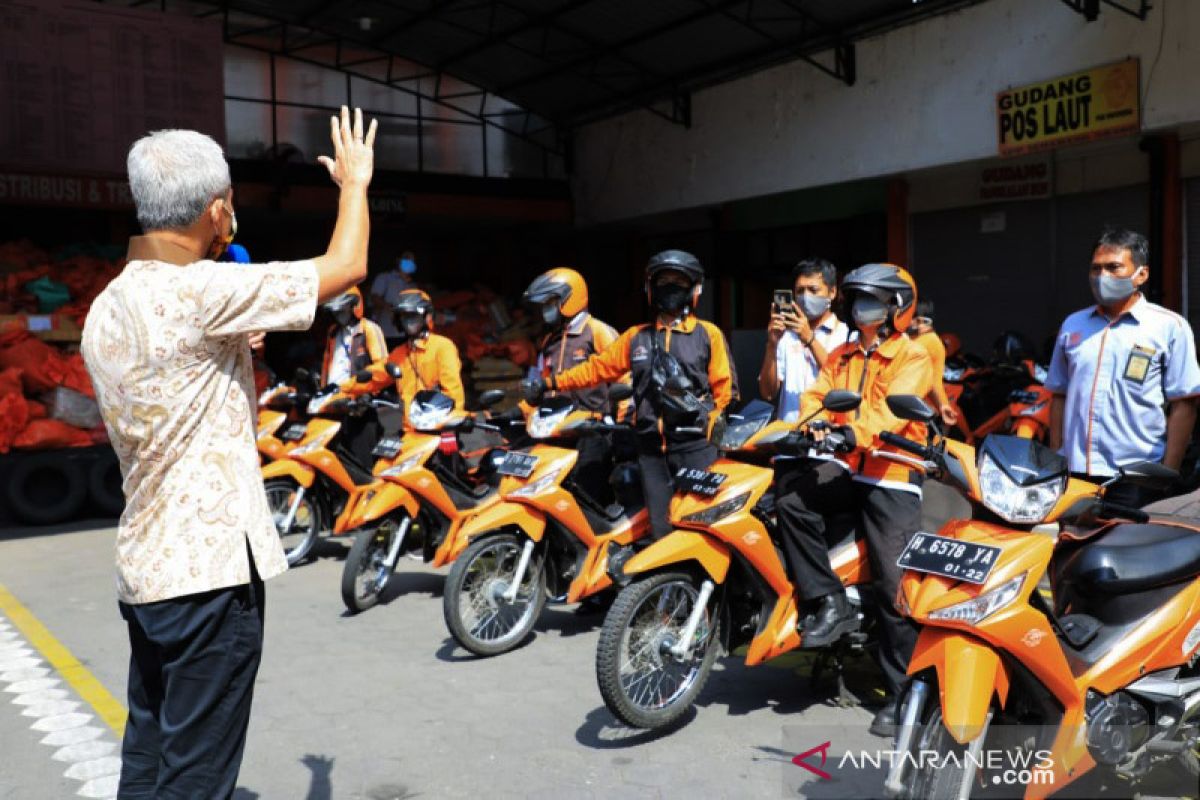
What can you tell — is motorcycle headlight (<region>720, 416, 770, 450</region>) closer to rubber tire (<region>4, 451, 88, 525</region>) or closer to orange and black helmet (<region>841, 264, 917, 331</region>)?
orange and black helmet (<region>841, 264, 917, 331</region>)

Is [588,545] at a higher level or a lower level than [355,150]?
Answer: lower

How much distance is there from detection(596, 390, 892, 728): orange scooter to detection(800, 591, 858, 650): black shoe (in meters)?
0.07

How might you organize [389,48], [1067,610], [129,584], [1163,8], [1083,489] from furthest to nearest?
[389,48] → [1163,8] → [1067,610] → [1083,489] → [129,584]

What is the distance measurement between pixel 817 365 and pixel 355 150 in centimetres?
369

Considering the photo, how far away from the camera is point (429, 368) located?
7.58 metres

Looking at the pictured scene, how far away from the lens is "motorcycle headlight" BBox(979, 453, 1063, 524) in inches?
131

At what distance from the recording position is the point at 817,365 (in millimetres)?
5852

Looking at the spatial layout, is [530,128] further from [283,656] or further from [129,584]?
[129,584]

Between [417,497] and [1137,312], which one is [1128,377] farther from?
[417,497]

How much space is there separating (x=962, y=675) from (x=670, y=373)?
104 inches

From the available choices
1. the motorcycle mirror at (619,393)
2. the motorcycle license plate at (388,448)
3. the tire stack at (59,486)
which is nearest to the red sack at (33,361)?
the tire stack at (59,486)

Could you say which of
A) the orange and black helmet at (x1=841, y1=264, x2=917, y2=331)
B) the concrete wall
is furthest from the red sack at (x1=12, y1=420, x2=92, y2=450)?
the orange and black helmet at (x1=841, y1=264, x2=917, y2=331)

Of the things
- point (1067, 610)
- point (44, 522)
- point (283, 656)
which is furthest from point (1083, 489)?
point (44, 522)

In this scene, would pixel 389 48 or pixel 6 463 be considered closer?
pixel 6 463
